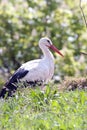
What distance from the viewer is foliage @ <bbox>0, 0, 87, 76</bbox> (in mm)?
34969

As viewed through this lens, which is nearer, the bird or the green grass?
the green grass

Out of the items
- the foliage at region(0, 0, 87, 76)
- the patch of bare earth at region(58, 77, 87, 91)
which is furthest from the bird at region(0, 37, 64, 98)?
the foliage at region(0, 0, 87, 76)

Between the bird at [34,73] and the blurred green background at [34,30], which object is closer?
the bird at [34,73]

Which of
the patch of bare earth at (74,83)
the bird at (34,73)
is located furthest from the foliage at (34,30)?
the patch of bare earth at (74,83)

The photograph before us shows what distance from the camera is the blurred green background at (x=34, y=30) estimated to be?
34.9 meters

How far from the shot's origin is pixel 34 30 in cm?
3609

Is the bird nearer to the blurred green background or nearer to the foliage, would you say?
the blurred green background

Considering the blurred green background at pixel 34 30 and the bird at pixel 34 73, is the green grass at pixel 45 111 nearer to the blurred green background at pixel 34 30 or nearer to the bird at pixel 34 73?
the bird at pixel 34 73

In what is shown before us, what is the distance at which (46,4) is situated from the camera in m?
36.8

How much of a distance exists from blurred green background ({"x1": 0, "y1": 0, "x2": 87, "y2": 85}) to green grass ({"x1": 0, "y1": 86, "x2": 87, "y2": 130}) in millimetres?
25001

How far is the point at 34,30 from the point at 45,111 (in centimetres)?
2829

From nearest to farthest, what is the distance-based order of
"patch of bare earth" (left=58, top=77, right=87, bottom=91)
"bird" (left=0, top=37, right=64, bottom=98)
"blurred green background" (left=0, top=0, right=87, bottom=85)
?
"patch of bare earth" (left=58, top=77, right=87, bottom=91)
"bird" (left=0, top=37, right=64, bottom=98)
"blurred green background" (left=0, top=0, right=87, bottom=85)

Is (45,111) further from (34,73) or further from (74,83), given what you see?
(34,73)

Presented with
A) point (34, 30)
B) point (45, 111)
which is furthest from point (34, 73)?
point (34, 30)
